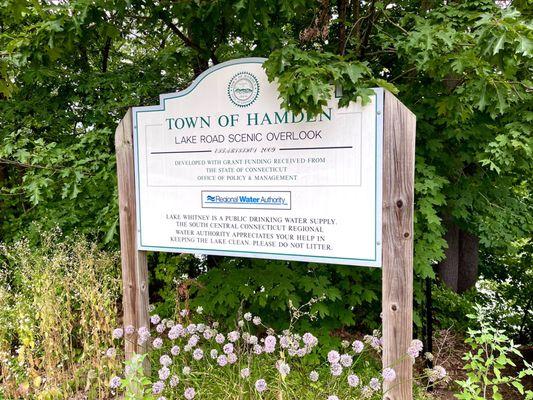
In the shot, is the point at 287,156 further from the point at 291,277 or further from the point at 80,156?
the point at 80,156

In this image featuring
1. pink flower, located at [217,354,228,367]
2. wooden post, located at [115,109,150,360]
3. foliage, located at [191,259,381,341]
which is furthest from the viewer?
foliage, located at [191,259,381,341]

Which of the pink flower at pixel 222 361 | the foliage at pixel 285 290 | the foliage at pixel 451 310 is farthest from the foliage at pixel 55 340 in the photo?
the foliage at pixel 451 310

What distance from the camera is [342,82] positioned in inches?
92.9

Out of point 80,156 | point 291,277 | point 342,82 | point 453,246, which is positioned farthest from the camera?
point 453,246

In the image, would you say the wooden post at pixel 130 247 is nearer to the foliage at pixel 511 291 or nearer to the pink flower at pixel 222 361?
the pink flower at pixel 222 361

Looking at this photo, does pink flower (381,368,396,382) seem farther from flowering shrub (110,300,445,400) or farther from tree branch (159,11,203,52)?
tree branch (159,11,203,52)

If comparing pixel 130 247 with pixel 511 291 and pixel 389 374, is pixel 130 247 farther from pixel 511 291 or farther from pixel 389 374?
pixel 511 291

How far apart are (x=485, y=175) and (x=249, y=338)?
2.57 metres

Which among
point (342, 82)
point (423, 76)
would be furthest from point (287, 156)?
point (423, 76)

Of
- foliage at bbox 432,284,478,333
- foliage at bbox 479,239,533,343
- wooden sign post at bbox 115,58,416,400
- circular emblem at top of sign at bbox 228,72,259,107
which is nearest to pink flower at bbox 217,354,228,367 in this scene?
wooden sign post at bbox 115,58,416,400

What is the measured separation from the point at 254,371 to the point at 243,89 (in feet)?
6.21

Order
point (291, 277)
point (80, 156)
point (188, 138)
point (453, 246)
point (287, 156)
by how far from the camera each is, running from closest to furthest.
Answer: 1. point (287, 156)
2. point (188, 138)
3. point (291, 277)
4. point (80, 156)
5. point (453, 246)

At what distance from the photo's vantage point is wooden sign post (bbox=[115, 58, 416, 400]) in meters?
2.38

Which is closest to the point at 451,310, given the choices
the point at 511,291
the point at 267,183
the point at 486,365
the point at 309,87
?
the point at 511,291
